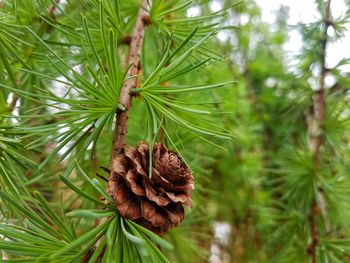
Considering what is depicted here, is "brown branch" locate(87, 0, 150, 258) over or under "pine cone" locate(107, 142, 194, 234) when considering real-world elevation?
over

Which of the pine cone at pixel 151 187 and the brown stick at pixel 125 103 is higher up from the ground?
the brown stick at pixel 125 103

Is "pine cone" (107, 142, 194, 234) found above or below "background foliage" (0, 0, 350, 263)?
below

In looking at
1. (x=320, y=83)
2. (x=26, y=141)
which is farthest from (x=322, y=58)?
(x=26, y=141)

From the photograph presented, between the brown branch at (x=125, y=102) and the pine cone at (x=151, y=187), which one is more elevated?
the brown branch at (x=125, y=102)
